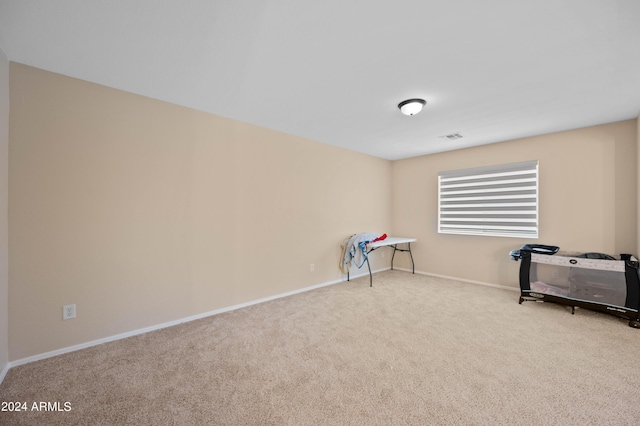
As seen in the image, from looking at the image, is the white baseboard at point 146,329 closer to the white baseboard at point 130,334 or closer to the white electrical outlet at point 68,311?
the white baseboard at point 130,334

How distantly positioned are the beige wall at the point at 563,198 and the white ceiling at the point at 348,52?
1.77 ft

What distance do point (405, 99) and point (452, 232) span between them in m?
2.91

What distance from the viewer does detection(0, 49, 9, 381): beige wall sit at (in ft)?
6.08

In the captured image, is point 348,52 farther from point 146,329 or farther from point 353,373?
point 146,329

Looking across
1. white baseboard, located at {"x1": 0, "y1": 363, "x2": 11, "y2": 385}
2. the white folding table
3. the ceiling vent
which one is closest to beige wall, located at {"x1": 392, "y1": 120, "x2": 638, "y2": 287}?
the white folding table

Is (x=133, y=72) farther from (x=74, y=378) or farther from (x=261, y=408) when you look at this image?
(x=261, y=408)

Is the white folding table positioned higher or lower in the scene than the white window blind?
lower

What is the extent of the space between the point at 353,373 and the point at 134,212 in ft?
7.85

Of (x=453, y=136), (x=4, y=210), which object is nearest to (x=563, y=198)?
(x=453, y=136)

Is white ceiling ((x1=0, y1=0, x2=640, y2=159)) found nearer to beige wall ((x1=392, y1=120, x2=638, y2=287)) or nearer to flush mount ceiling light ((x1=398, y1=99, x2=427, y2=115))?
flush mount ceiling light ((x1=398, y1=99, x2=427, y2=115))

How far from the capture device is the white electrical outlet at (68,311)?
2188 mm

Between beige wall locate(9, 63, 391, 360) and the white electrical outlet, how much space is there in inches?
1.6

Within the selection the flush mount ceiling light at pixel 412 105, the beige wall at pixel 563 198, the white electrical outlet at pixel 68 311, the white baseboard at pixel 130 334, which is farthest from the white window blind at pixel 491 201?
the white electrical outlet at pixel 68 311

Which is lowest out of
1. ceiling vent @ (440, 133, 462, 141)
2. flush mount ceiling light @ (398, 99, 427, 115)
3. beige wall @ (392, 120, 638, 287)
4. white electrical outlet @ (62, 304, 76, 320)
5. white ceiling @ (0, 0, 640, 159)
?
white electrical outlet @ (62, 304, 76, 320)
